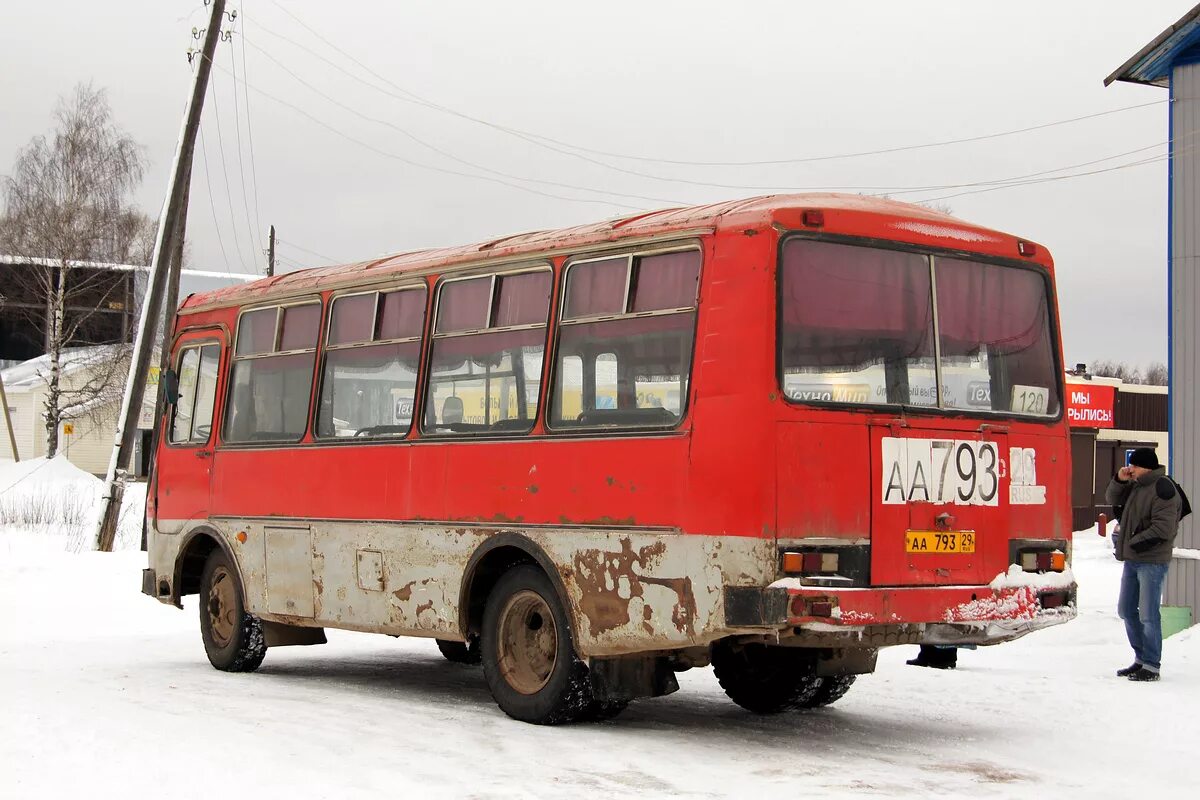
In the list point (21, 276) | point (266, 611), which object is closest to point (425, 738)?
point (266, 611)

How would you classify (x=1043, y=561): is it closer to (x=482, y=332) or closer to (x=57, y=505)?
(x=482, y=332)

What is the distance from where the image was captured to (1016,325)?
9.92 meters

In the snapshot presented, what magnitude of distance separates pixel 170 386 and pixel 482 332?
4964 millimetres

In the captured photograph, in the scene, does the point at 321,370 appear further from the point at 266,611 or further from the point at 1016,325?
the point at 1016,325

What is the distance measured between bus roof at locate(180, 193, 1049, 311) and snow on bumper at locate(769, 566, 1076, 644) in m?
2.00

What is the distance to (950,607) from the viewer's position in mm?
8969

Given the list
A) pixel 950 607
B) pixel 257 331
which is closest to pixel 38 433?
pixel 257 331

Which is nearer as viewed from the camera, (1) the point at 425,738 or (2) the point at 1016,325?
(1) the point at 425,738

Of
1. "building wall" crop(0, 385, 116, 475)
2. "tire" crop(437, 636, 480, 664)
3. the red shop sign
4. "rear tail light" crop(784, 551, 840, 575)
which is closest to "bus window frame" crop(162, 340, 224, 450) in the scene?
"tire" crop(437, 636, 480, 664)

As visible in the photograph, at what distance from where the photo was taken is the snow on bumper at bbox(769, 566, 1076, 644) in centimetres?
838

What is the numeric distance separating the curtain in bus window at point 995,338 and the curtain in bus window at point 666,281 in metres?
1.53

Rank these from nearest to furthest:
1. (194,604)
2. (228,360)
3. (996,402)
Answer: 1. (996,402)
2. (228,360)
3. (194,604)

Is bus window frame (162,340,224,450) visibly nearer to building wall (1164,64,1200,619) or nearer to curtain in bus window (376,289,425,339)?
curtain in bus window (376,289,425,339)

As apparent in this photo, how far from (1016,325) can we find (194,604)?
41.6 ft
